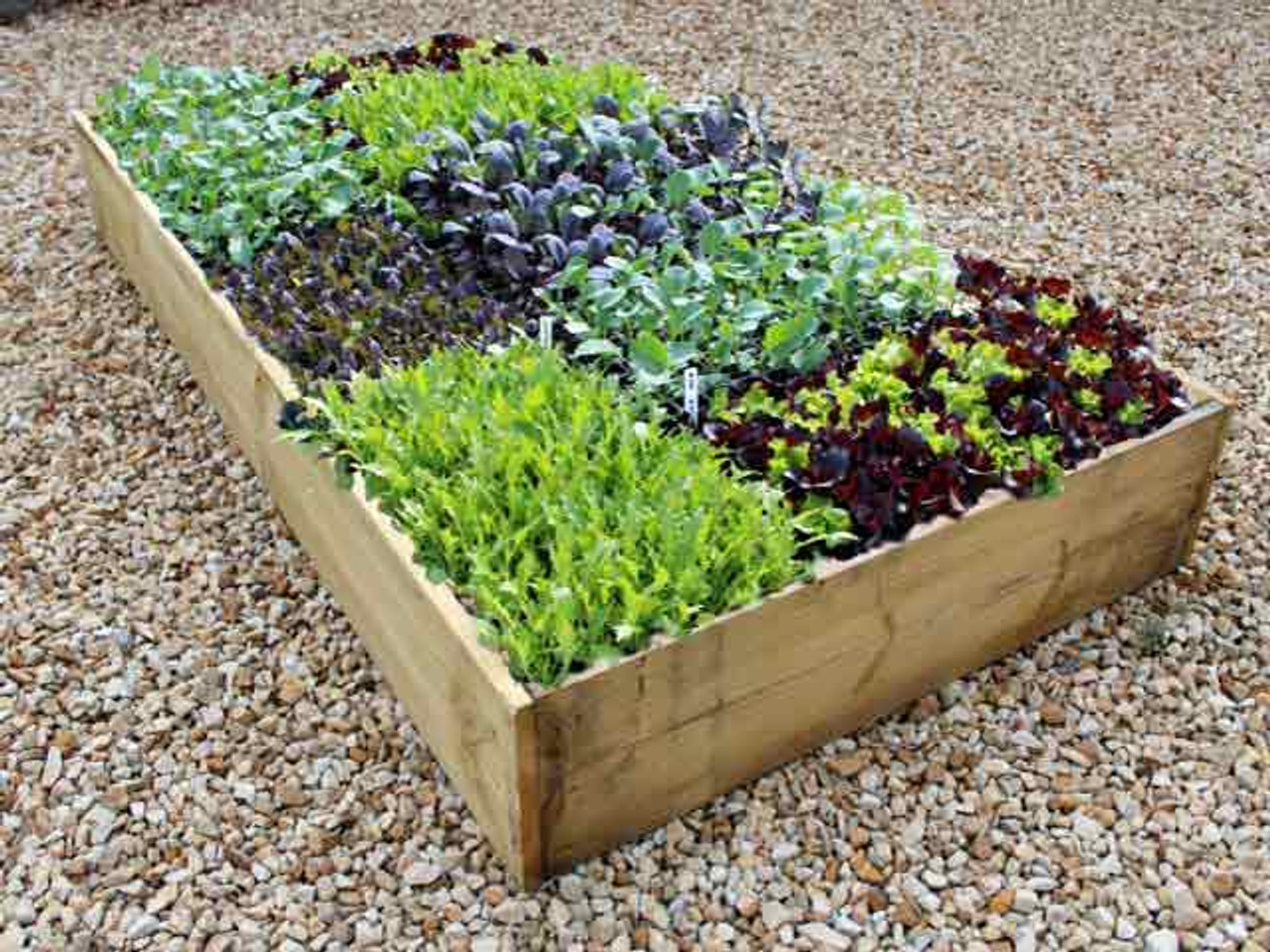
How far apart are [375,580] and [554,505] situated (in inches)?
17.2

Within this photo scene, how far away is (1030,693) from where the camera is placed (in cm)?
275

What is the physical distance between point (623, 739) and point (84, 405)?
2148mm

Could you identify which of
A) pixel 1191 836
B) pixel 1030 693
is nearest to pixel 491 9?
pixel 1030 693

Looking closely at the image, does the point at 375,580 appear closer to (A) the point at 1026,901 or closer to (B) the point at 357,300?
(B) the point at 357,300

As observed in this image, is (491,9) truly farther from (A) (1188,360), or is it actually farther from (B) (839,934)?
(B) (839,934)

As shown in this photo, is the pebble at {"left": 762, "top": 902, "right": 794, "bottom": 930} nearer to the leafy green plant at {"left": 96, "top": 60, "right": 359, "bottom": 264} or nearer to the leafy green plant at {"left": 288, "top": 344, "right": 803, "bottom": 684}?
the leafy green plant at {"left": 288, "top": 344, "right": 803, "bottom": 684}

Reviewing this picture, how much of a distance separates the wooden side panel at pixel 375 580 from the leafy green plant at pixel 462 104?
637 millimetres

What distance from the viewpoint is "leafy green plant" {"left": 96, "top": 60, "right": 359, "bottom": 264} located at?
3.50 meters

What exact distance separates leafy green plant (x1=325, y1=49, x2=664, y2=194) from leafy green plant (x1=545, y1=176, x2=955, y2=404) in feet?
2.45

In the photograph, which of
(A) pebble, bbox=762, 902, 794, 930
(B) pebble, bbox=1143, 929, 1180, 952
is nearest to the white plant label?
(A) pebble, bbox=762, 902, 794, 930

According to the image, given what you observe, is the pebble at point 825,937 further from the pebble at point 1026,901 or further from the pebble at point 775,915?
the pebble at point 1026,901

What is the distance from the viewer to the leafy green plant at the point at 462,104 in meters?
3.69

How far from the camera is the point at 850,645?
8.07 ft

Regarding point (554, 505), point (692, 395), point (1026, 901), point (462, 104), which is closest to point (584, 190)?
point (462, 104)
